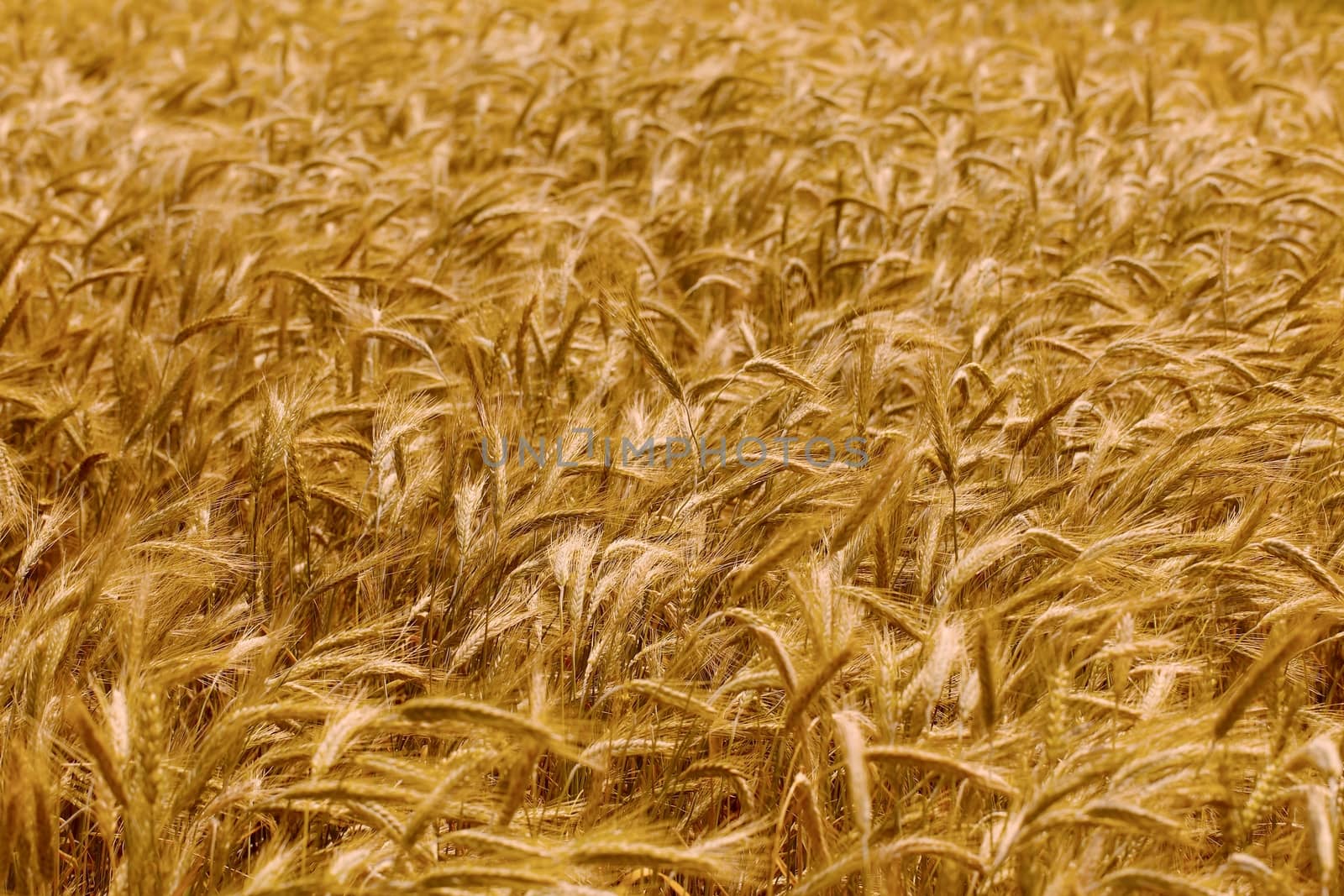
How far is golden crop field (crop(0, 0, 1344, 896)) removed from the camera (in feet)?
4.38

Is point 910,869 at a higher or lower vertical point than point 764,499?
lower

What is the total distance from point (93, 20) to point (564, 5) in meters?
2.94

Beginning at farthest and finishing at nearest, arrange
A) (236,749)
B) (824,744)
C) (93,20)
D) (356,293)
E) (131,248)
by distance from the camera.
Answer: (93,20) → (131,248) → (356,293) → (824,744) → (236,749)

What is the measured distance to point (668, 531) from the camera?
75.0 inches

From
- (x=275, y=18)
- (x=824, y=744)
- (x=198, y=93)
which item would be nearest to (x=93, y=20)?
(x=275, y=18)

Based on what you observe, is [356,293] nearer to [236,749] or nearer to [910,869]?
[236,749]

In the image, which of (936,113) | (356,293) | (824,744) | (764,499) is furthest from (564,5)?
(824,744)

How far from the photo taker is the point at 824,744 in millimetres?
1647

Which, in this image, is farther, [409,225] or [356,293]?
[409,225]

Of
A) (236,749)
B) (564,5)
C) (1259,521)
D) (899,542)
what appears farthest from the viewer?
(564,5)

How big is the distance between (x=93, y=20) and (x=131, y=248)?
434 cm

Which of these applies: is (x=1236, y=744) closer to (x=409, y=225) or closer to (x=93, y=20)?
(x=409, y=225)

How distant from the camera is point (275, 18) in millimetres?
6902

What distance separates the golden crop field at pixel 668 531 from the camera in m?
1.33
